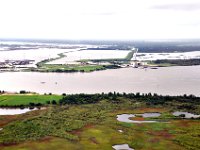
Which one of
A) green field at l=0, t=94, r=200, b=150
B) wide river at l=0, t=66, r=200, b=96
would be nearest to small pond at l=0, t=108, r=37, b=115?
green field at l=0, t=94, r=200, b=150

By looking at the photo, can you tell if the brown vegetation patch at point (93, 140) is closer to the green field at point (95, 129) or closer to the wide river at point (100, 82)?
the green field at point (95, 129)

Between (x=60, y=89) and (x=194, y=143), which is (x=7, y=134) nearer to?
(x=194, y=143)

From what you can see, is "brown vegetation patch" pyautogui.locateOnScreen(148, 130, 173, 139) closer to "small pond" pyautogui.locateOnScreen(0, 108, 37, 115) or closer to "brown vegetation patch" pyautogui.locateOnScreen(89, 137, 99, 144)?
"brown vegetation patch" pyautogui.locateOnScreen(89, 137, 99, 144)

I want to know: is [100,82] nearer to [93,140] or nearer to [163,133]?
[163,133]

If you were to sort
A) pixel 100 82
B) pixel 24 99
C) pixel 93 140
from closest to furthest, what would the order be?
pixel 93 140, pixel 24 99, pixel 100 82

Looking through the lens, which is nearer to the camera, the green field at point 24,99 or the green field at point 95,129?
the green field at point 95,129

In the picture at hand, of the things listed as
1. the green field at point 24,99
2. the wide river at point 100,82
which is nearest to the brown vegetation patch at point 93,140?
the green field at point 24,99

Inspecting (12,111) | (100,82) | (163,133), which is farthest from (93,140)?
(100,82)

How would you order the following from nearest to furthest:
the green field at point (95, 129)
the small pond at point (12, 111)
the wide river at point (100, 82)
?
the green field at point (95, 129) < the small pond at point (12, 111) < the wide river at point (100, 82)
